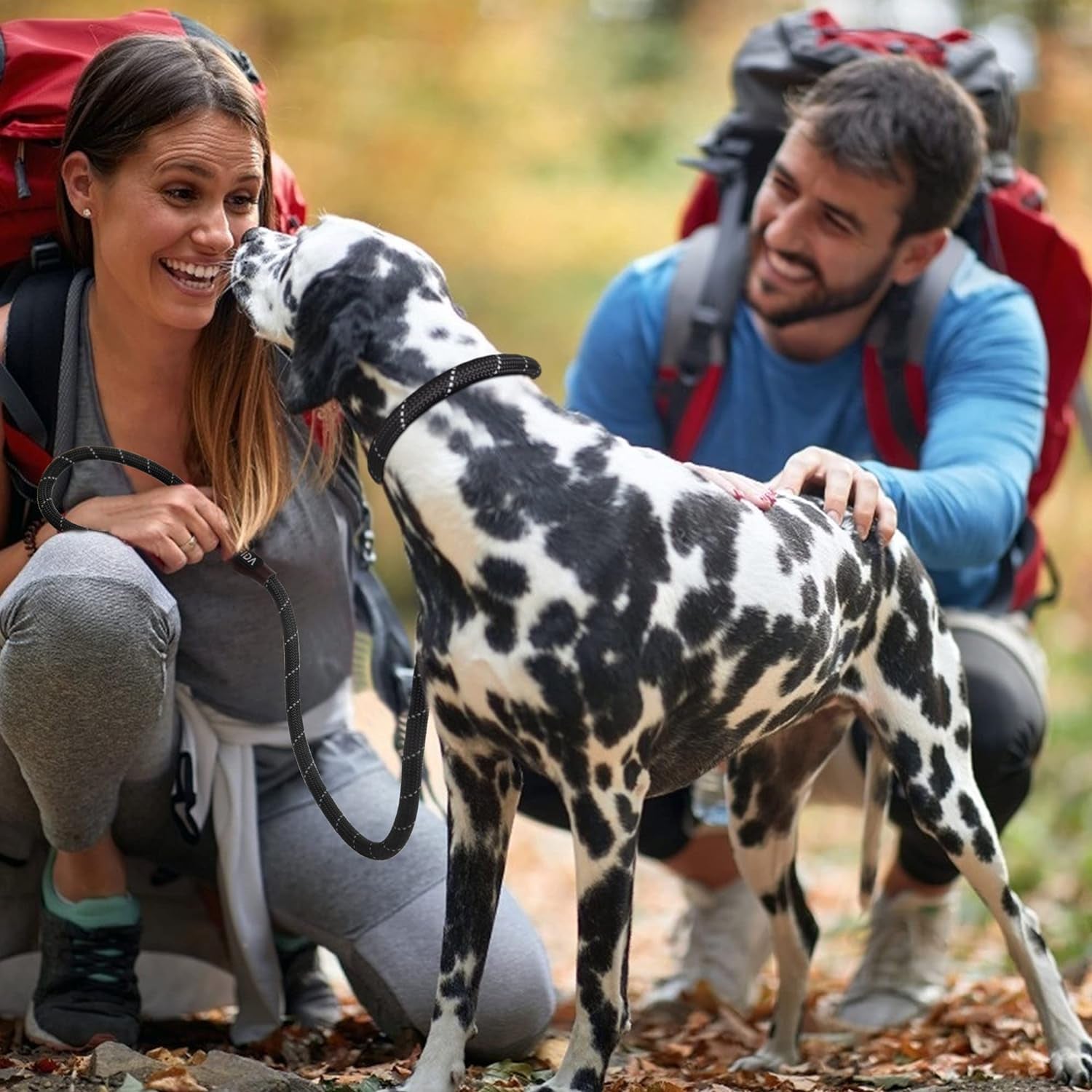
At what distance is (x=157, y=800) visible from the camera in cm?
364

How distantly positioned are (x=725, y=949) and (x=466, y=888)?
2056 mm

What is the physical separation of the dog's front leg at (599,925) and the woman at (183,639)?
79 centimetres

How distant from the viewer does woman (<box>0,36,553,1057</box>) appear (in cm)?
322

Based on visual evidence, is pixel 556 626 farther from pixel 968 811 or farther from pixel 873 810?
pixel 873 810

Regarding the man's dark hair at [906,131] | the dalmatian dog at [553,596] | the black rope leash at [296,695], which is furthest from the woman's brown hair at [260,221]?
the man's dark hair at [906,131]

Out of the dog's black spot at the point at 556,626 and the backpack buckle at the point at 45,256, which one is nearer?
the dog's black spot at the point at 556,626

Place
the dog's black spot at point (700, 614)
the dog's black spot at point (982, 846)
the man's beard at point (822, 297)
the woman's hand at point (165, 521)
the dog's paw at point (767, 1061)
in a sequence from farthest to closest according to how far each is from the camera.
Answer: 1. the man's beard at point (822, 297)
2. the dog's paw at point (767, 1061)
3. the woman's hand at point (165, 521)
4. the dog's black spot at point (982, 846)
5. the dog's black spot at point (700, 614)

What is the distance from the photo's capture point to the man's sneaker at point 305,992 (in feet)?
13.3

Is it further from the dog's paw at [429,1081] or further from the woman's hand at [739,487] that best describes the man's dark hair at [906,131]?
the dog's paw at [429,1081]

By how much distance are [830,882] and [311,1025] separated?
422cm

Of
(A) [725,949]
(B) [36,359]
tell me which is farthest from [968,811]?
(B) [36,359]

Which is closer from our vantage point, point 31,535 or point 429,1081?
point 429,1081

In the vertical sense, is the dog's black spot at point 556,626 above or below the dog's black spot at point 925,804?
above

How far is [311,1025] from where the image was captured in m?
4.02
